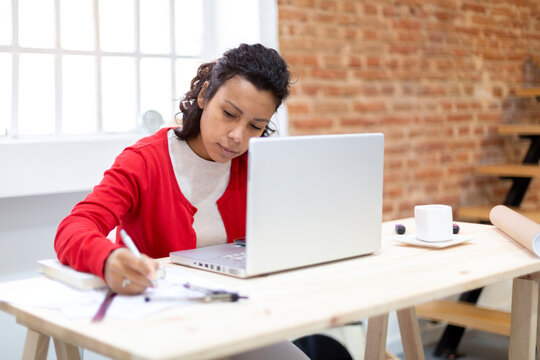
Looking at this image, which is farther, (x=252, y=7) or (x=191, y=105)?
(x=252, y=7)

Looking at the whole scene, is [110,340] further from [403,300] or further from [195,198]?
[195,198]

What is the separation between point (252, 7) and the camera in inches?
124

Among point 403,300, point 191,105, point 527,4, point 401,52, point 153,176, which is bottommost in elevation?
point 403,300

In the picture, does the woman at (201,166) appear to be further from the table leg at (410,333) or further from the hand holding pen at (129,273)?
the table leg at (410,333)

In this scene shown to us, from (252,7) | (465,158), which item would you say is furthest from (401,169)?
(252,7)

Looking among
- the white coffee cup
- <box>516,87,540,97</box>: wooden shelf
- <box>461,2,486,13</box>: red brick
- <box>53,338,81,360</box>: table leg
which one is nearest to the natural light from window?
the white coffee cup

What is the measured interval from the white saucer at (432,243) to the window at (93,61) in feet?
4.54

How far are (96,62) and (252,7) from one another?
74 centimetres

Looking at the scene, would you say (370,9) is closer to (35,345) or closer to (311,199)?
(311,199)

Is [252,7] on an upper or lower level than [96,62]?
upper

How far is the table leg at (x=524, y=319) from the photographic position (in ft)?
6.33

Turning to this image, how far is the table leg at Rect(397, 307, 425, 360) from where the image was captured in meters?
2.33

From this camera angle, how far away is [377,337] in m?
2.31

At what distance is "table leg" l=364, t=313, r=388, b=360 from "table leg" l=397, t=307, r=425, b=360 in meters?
0.07
